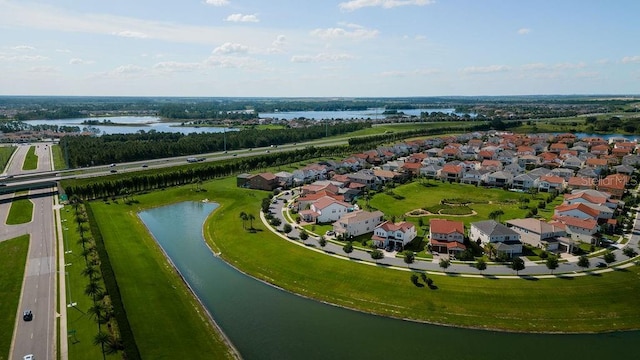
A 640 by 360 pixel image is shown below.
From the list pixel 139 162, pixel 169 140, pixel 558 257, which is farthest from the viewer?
pixel 169 140

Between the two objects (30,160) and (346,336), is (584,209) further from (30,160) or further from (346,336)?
(30,160)

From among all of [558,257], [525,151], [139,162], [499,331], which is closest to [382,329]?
[499,331]

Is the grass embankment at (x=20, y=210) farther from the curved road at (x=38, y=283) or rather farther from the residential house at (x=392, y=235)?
the residential house at (x=392, y=235)

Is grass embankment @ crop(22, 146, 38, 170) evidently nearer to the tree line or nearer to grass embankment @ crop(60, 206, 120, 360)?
the tree line

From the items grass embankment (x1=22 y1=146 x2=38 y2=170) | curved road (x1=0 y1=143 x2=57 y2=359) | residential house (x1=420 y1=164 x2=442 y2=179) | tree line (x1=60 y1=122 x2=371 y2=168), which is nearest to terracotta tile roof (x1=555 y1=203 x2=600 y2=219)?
residential house (x1=420 y1=164 x2=442 y2=179)

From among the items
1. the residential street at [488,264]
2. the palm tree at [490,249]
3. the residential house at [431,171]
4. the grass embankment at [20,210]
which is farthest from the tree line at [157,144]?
the palm tree at [490,249]

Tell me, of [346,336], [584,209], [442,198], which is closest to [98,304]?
[346,336]

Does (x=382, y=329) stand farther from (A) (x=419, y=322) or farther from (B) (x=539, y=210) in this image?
(B) (x=539, y=210)

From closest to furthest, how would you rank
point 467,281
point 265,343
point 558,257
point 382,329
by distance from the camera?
point 265,343, point 382,329, point 467,281, point 558,257
